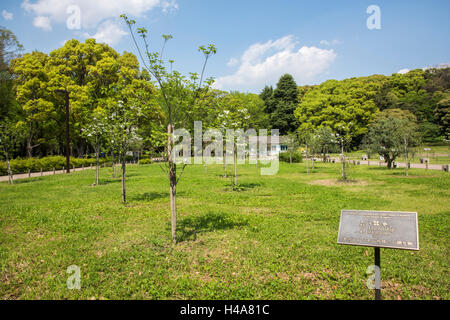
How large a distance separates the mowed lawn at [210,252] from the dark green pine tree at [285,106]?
48274 millimetres

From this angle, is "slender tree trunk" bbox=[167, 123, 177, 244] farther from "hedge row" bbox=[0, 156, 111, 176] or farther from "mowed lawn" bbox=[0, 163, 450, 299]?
"hedge row" bbox=[0, 156, 111, 176]

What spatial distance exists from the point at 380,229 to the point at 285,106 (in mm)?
56416

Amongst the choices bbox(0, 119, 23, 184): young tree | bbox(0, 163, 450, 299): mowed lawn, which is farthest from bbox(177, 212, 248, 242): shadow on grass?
bbox(0, 119, 23, 184): young tree

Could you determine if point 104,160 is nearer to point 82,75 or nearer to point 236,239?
point 82,75

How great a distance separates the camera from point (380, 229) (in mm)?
4039

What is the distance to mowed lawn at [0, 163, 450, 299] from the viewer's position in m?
4.49

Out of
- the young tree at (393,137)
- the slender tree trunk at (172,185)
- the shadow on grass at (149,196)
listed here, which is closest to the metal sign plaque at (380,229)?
the slender tree trunk at (172,185)

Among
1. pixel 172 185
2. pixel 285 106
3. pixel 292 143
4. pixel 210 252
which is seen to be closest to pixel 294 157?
pixel 292 143

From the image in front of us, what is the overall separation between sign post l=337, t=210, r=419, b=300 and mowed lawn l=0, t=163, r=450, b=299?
3.38ft

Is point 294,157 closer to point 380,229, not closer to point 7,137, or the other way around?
point 7,137

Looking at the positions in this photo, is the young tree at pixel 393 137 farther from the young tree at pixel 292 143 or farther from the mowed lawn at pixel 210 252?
the mowed lawn at pixel 210 252

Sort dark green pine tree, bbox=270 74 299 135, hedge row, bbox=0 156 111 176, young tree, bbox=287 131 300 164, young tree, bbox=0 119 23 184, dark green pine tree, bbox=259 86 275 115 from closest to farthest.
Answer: young tree, bbox=0 119 23 184
hedge row, bbox=0 156 111 176
young tree, bbox=287 131 300 164
dark green pine tree, bbox=270 74 299 135
dark green pine tree, bbox=259 86 275 115
